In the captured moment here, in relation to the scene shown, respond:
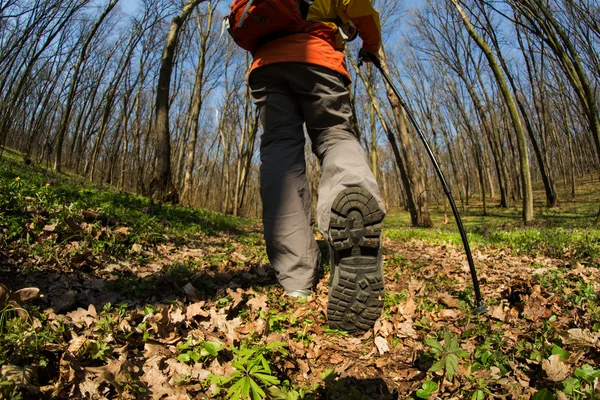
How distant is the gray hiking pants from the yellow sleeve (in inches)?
16.8

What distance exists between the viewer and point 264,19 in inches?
78.4

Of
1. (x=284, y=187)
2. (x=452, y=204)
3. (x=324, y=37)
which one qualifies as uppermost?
(x=324, y=37)

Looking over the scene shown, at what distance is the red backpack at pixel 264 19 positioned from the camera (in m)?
1.95

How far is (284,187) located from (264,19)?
0.98m

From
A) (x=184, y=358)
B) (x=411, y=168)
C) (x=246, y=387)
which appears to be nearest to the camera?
(x=246, y=387)

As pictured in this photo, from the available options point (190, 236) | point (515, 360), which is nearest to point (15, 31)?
point (190, 236)

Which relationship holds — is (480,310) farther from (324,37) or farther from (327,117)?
(324,37)

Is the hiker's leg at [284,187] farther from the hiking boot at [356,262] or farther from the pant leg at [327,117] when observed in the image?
the hiking boot at [356,262]

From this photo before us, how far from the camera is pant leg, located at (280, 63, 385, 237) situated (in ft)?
6.23

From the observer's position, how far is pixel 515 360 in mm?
1281

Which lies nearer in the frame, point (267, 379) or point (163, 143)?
point (267, 379)

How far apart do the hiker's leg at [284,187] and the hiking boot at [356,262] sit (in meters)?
0.39

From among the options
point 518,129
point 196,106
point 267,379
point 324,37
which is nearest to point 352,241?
point 267,379

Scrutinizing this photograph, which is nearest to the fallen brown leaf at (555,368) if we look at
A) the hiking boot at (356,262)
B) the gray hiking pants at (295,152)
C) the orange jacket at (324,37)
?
the hiking boot at (356,262)
